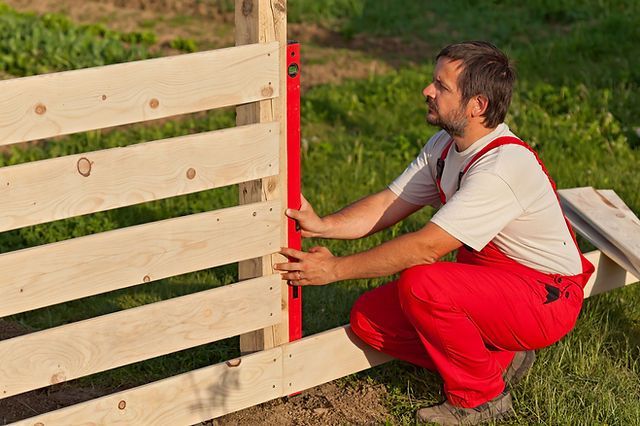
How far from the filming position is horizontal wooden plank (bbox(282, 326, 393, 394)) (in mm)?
4238

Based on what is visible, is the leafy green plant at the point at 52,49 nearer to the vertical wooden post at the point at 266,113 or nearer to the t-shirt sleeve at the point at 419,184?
the t-shirt sleeve at the point at 419,184

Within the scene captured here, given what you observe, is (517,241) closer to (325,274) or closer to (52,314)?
(325,274)

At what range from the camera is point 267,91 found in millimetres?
3807

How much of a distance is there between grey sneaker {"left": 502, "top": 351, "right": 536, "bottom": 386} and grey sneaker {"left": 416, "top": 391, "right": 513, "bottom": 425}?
7.5 inches

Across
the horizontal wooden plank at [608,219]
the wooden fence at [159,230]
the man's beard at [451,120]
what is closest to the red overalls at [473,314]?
the man's beard at [451,120]

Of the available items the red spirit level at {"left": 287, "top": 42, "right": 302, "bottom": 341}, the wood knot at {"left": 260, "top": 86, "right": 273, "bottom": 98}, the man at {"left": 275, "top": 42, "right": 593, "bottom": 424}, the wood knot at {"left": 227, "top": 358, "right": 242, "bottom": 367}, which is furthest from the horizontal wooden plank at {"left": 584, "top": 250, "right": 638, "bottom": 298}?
the wood knot at {"left": 260, "top": 86, "right": 273, "bottom": 98}

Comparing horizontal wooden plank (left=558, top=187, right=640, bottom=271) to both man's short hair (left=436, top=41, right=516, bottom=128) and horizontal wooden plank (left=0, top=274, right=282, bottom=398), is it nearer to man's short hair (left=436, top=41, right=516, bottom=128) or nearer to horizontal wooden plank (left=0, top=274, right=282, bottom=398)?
man's short hair (left=436, top=41, right=516, bottom=128)

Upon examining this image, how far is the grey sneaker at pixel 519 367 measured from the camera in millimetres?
4389

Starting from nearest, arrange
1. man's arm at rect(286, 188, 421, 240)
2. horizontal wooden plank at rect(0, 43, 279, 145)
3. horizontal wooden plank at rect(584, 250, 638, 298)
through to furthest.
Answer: horizontal wooden plank at rect(0, 43, 279, 145)
man's arm at rect(286, 188, 421, 240)
horizontal wooden plank at rect(584, 250, 638, 298)

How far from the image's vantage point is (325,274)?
4082mm

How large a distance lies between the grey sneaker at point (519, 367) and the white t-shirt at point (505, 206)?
40 centimetres

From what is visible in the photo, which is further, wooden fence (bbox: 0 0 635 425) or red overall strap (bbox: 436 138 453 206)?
red overall strap (bbox: 436 138 453 206)

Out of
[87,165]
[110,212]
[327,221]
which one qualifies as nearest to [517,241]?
[327,221]

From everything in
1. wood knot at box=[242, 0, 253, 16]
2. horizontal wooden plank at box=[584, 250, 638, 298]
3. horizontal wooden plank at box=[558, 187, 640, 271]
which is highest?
wood knot at box=[242, 0, 253, 16]
